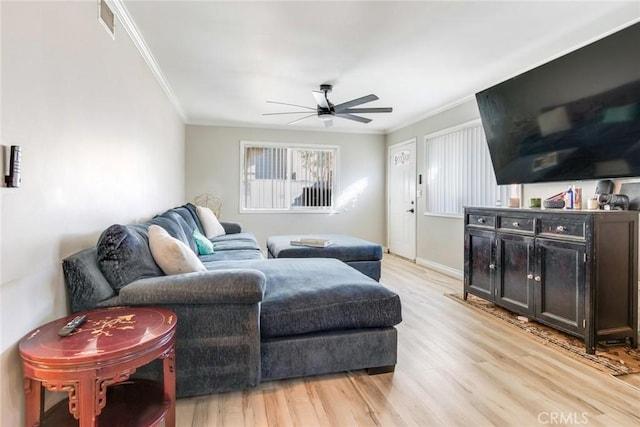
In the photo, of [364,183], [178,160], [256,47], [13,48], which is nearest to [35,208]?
[13,48]

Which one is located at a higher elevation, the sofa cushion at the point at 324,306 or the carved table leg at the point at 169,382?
the sofa cushion at the point at 324,306

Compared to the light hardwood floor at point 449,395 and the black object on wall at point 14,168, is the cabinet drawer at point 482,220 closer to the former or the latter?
the light hardwood floor at point 449,395

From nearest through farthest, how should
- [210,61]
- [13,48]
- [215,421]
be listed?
[13,48] < [215,421] < [210,61]

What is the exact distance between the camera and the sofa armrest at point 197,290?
165 centimetres

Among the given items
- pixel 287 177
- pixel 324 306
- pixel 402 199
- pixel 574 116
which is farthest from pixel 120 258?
pixel 402 199

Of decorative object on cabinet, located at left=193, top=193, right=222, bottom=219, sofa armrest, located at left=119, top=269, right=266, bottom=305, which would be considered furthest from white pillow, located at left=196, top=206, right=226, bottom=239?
sofa armrest, located at left=119, top=269, right=266, bottom=305

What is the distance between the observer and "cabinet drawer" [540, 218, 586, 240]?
2463mm

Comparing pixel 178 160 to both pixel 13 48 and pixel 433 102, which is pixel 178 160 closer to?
pixel 433 102

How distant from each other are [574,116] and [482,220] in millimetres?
1178

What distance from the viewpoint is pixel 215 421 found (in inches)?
64.4

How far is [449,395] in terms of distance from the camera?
1870 millimetres

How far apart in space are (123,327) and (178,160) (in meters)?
4.51

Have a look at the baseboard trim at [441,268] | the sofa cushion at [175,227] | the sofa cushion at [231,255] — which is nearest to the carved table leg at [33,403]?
the sofa cushion at [175,227]

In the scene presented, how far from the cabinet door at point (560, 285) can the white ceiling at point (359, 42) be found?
1.69 metres
